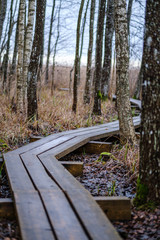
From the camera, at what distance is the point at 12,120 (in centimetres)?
639

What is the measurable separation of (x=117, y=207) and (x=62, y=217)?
0.70 meters

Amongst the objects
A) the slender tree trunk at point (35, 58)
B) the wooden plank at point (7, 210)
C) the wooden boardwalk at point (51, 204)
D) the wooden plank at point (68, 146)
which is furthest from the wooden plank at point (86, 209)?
the slender tree trunk at point (35, 58)

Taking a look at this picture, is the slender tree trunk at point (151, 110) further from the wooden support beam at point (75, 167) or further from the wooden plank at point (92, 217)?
the wooden support beam at point (75, 167)

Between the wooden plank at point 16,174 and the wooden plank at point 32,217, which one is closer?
the wooden plank at point 32,217

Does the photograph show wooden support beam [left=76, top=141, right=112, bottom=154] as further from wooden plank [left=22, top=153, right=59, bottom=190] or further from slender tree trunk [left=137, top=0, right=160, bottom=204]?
slender tree trunk [left=137, top=0, right=160, bottom=204]

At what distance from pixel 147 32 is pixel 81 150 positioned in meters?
3.17

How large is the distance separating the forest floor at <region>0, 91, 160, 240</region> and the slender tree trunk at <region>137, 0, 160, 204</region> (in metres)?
0.26

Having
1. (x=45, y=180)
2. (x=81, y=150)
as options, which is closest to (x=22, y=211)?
(x=45, y=180)

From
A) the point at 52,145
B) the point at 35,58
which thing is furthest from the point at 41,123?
the point at 52,145

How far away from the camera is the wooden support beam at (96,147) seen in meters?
5.36

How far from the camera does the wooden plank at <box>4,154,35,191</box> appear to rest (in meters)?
2.83

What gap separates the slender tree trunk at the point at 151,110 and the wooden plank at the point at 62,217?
0.90 metres

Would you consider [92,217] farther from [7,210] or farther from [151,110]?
[151,110]

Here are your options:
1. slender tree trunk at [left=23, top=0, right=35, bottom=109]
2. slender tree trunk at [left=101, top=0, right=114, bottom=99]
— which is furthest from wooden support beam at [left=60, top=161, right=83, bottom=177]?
slender tree trunk at [left=101, top=0, right=114, bottom=99]
